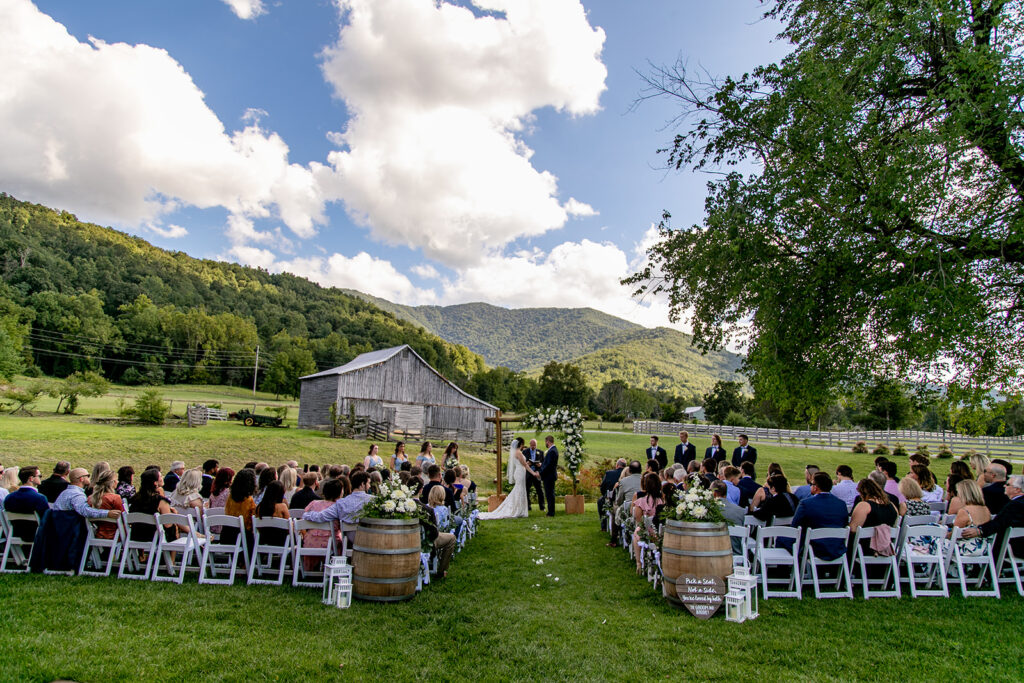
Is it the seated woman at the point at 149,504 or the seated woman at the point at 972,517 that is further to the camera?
the seated woman at the point at 972,517

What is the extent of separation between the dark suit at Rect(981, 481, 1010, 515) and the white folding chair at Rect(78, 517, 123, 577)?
36.7 ft

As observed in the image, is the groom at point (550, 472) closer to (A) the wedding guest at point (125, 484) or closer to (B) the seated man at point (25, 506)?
(A) the wedding guest at point (125, 484)

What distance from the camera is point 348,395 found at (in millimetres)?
36812

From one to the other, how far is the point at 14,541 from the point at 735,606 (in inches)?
331

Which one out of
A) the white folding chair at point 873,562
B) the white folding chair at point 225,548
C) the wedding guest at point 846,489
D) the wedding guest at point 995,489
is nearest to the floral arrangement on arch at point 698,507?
the white folding chair at point 873,562

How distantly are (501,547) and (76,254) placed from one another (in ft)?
333

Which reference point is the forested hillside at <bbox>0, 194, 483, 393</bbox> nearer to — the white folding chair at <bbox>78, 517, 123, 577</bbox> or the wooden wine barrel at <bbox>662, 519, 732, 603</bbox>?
the white folding chair at <bbox>78, 517, 123, 577</bbox>

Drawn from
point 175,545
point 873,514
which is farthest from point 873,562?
point 175,545

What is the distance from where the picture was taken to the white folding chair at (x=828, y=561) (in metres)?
6.69

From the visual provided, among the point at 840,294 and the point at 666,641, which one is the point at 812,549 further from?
the point at 840,294

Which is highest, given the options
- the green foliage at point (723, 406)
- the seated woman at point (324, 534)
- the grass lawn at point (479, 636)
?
the green foliage at point (723, 406)

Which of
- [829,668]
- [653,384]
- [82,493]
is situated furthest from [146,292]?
[653,384]

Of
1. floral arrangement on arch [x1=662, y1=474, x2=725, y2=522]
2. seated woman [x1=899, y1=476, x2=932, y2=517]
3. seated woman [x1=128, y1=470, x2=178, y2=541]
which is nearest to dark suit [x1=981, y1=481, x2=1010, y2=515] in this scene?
seated woman [x1=899, y1=476, x2=932, y2=517]

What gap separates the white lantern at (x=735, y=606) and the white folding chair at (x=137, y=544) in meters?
6.43
